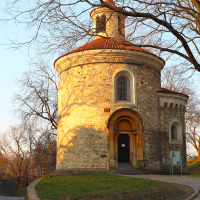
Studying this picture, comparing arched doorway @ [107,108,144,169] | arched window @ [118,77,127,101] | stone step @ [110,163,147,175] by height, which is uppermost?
arched window @ [118,77,127,101]

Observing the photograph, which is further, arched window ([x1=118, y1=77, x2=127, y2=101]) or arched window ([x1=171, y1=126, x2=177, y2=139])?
arched window ([x1=171, y1=126, x2=177, y2=139])

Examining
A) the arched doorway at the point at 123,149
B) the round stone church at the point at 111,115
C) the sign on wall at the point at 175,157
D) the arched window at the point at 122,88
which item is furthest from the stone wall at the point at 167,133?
the arched window at the point at 122,88

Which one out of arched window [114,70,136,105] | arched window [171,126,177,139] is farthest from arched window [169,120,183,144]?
arched window [114,70,136,105]

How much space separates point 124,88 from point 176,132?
5.34 meters

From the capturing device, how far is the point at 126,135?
18.1 metres

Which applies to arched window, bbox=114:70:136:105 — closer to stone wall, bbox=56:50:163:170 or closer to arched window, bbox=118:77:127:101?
arched window, bbox=118:77:127:101

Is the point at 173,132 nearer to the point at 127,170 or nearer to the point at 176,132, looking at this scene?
the point at 176,132

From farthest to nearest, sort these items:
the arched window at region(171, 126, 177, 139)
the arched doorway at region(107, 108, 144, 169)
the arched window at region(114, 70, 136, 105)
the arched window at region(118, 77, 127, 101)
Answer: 1. the arched window at region(171, 126, 177, 139)
2. the arched window at region(118, 77, 127, 101)
3. the arched window at region(114, 70, 136, 105)
4. the arched doorway at region(107, 108, 144, 169)

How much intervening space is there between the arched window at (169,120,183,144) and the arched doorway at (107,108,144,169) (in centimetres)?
319

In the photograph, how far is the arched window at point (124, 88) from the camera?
17.9m

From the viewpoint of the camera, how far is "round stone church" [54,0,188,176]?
17.0 metres

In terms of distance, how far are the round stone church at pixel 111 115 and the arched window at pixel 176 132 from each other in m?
0.65

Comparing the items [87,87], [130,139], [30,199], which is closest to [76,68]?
[87,87]

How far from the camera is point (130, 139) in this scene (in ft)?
58.4
